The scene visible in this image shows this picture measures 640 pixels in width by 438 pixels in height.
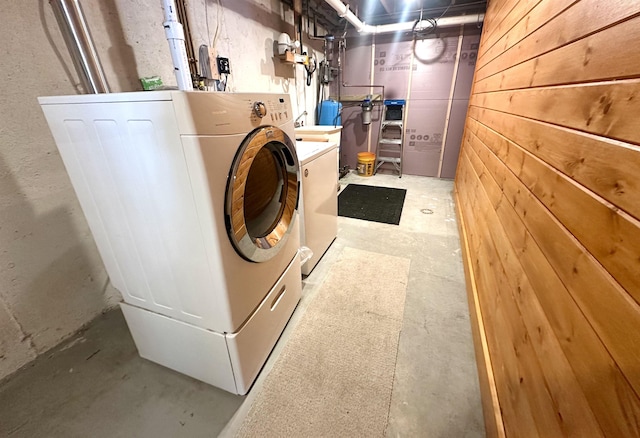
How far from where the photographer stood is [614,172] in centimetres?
51

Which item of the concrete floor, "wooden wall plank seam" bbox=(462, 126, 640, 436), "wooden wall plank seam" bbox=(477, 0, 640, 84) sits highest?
"wooden wall plank seam" bbox=(477, 0, 640, 84)

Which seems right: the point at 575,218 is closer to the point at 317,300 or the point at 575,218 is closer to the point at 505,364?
the point at 505,364

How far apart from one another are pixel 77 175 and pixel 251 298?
778 millimetres

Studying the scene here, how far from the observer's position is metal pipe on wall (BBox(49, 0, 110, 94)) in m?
1.07

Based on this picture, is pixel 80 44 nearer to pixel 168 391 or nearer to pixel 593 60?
pixel 168 391

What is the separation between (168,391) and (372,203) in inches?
99.4

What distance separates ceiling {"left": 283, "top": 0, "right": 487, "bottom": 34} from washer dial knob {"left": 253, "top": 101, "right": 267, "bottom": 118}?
2844 mm

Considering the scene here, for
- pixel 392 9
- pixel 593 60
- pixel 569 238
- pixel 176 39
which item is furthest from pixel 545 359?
pixel 392 9

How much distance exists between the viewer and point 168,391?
42.7 inches

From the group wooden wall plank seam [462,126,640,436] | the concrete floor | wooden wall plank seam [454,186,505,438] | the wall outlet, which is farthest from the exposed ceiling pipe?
wooden wall plank seam [462,126,640,436]

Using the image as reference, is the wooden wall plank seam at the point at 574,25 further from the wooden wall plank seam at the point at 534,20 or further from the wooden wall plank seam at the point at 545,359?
the wooden wall plank seam at the point at 545,359

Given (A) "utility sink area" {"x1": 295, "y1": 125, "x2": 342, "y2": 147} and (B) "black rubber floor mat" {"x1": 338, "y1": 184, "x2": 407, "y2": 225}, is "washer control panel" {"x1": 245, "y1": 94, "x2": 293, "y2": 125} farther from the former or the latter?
(B) "black rubber floor mat" {"x1": 338, "y1": 184, "x2": 407, "y2": 225}

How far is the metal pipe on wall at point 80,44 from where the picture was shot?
42.1 inches

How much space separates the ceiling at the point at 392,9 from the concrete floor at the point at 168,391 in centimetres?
344
